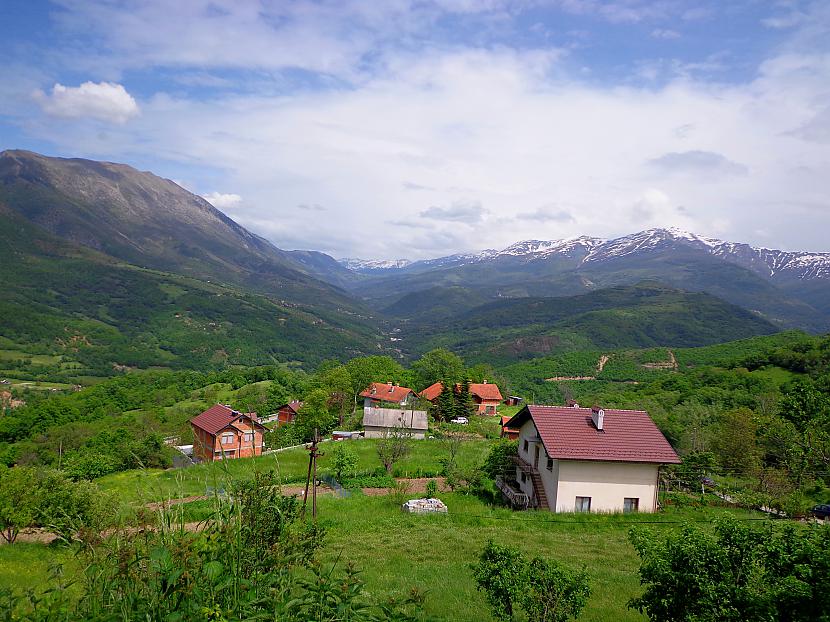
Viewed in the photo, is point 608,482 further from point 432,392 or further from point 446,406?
point 432,392

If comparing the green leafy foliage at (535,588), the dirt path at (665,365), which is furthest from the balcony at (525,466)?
the dirt path at (665,365)

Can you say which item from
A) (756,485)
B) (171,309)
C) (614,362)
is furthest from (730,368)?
(171,309)

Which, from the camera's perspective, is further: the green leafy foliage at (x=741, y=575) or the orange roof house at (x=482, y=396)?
the orange roof house at (x=482, y=396)

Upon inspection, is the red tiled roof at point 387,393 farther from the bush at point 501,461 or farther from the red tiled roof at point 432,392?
the bush at point 501,461

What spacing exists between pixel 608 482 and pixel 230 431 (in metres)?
34.0

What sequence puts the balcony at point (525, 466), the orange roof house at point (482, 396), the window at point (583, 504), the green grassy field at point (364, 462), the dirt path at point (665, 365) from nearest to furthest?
1. the window at point (583, 504)
2. the balcony at point (525, 466)
3. the green grassy field at point (364, 462)
4. the orange roof house at point (482, 396)
5. the dirt path at point (665, 365)

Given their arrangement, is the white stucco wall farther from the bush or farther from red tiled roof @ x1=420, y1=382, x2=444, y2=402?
red tiled roof @ x1=420, y1=382, x2=444, y2=402

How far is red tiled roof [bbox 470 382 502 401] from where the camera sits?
2493 inches

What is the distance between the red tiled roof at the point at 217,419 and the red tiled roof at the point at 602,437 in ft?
98.8

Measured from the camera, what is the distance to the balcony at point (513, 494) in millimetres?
23281

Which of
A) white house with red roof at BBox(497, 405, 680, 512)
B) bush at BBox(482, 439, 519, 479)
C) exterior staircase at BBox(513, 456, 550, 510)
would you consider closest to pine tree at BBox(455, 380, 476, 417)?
bush at BBox(482, 439, 519, 479)

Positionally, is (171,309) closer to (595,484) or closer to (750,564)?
(595,484)

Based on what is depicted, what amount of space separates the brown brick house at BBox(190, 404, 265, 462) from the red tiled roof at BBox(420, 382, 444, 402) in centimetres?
2064

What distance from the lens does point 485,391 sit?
64.2 meters
